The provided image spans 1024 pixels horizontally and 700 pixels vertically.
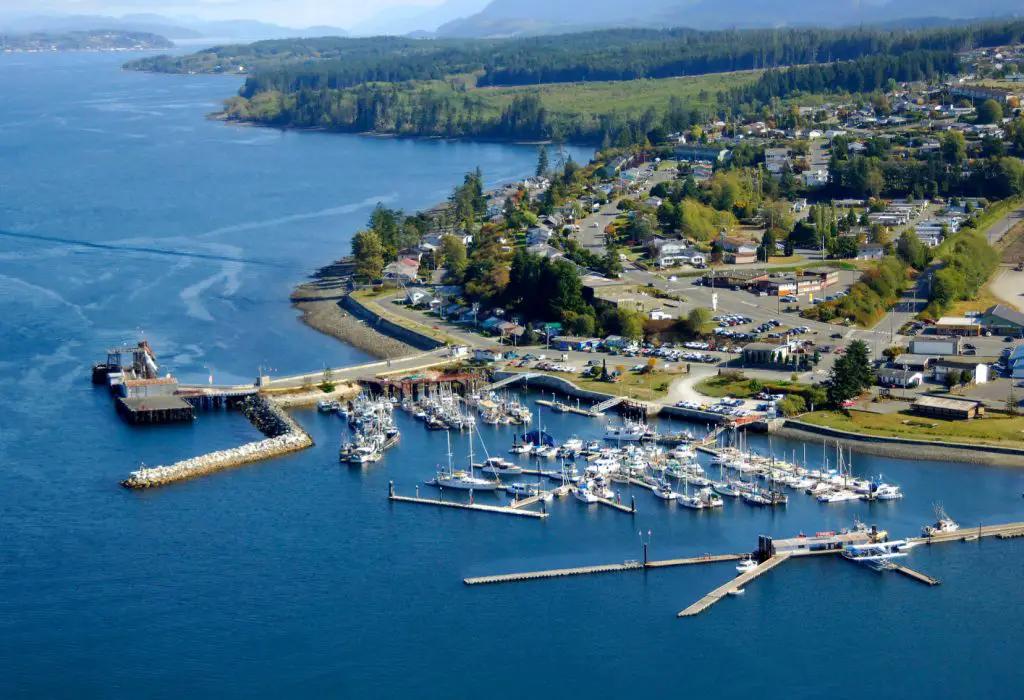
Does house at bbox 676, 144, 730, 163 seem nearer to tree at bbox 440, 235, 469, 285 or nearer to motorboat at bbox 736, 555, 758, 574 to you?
tree at bbox 440, 235, 469, 285

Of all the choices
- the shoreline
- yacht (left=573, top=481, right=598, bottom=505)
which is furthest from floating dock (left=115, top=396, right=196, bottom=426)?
yacht (left=573, top=481, right=598, bottom=505)

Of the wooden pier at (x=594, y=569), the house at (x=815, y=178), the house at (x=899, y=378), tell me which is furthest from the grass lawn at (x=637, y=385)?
the house at (x=815, y=178)

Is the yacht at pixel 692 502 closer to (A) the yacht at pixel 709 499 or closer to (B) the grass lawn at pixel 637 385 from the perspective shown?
(A) the yacht at pixel 709 499

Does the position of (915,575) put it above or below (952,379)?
below

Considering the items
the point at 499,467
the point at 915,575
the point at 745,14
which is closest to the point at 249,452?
the point at 499,467

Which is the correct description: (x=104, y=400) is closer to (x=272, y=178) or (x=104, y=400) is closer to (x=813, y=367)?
(x=813, y=367)

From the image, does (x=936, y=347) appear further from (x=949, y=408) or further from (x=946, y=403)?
(x=949, y=408)

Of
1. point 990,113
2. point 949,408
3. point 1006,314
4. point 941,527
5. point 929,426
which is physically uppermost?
point 990,113
